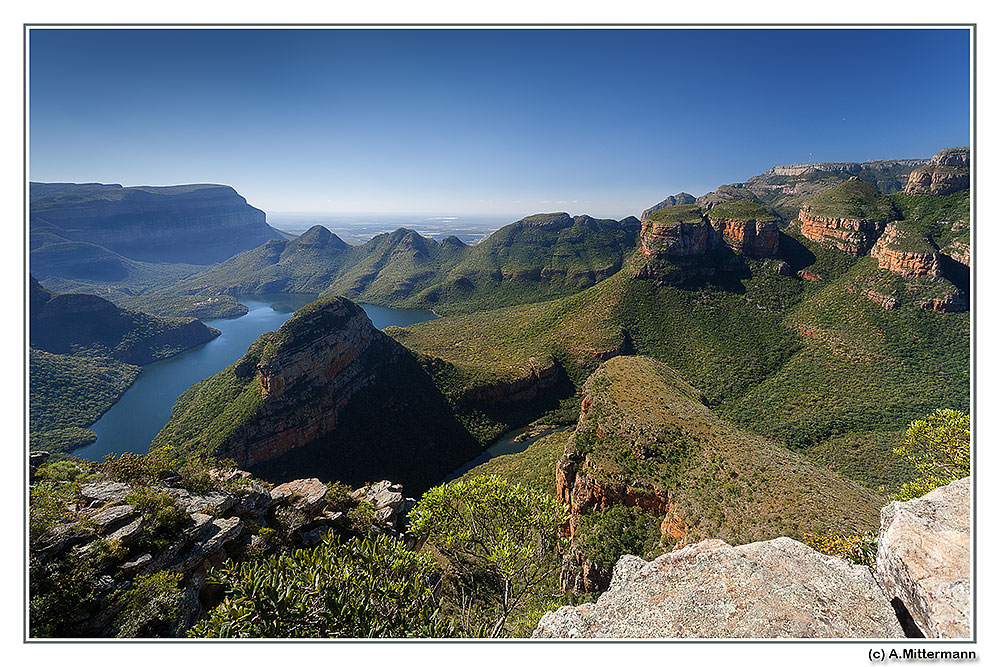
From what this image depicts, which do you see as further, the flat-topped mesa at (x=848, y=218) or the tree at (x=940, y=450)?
the flat-topped mesa at (x=848, y=218)

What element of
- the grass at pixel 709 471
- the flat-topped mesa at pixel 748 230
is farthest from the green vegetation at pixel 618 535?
the flat-topped mesa at pixel 748 230

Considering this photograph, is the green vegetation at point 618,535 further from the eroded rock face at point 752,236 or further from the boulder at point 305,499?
the eroded rock face at point 752,236

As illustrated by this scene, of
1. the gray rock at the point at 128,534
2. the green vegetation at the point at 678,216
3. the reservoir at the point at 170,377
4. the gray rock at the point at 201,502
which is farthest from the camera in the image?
the green vegetation at the point at 678,216

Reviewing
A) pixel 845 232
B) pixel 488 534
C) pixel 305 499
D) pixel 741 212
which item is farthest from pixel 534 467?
pixel 845 232

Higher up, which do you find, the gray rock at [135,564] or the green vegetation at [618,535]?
the gray rock at [135,564]

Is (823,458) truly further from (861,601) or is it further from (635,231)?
(635,231)
